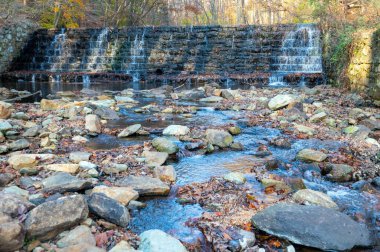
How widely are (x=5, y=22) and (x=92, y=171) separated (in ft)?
47.4

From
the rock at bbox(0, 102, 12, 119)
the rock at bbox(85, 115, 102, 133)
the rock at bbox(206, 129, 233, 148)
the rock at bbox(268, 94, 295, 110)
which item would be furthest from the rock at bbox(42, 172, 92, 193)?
the rock at bbox(268, 94, 295, 110)

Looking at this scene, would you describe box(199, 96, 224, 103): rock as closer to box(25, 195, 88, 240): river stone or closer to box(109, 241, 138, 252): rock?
box(25, 195, 88, 240): river stone

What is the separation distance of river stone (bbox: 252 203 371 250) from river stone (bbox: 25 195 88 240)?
1262 mm

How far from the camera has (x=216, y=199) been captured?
10.4ft

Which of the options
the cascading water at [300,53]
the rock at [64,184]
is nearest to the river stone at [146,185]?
the rock at [64,184]

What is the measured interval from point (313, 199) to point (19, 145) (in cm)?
350

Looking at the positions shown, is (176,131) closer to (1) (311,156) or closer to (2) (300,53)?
(1) (311,156)

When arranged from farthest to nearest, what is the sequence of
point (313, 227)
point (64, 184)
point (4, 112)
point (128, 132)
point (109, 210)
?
point (4, 112)
point (128, 132)
point (64, 184)
point (109, 210)
point (313, 227)

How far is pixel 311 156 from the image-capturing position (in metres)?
4.24

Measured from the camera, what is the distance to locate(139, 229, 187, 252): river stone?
2283mm

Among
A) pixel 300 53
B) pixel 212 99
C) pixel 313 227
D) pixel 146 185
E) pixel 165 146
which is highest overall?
pixel 300 53

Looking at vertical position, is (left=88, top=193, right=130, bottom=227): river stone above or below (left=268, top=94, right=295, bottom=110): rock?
below

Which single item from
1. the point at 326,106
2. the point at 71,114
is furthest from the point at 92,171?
the point at 326,106

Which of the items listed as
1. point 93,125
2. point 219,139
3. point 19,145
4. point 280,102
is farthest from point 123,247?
point 280,102
